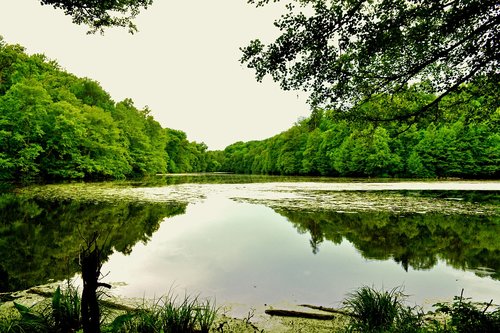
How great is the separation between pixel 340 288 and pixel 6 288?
21.5 feet

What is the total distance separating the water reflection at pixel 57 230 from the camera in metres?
7.00

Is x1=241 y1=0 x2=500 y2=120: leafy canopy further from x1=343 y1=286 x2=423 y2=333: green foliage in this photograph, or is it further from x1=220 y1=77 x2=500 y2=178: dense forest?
x1=343 y1=286 x2=423 y2=333: green foliage

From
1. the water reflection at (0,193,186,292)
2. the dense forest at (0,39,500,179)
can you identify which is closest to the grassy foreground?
the water reflection at (0,193,186,292)

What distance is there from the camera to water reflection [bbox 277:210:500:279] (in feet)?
27.6

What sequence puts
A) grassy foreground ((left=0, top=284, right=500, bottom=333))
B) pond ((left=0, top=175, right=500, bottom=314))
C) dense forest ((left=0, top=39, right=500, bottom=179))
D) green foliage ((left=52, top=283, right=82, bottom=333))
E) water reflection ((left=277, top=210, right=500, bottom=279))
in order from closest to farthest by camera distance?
grassy foreground ((left=0, top=284, right=500, bottom=333)) < green foliage ((left=52, top=283, right=82, bottom=333)) < pond ((left=0, top=175, right=500, bottom=314)) < dense forest ((left=0, top=39, right=500, bottom=179)) < water reflection ((left=277, top=210, right=500, bottom=279))

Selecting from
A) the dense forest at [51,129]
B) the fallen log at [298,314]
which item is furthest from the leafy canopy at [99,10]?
the dense forest at [51,129]

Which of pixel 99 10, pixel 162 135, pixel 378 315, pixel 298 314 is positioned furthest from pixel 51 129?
pixel 162 135

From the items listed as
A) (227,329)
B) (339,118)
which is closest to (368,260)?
(339,118)

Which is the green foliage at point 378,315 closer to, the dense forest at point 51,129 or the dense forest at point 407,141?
the dense forest at point 407,141

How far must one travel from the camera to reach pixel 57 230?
35.4 ft

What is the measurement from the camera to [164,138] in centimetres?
7394

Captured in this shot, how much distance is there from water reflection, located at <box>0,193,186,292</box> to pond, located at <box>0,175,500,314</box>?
4 cm

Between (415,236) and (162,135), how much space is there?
6866 cm

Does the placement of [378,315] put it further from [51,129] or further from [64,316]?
[51,129]
